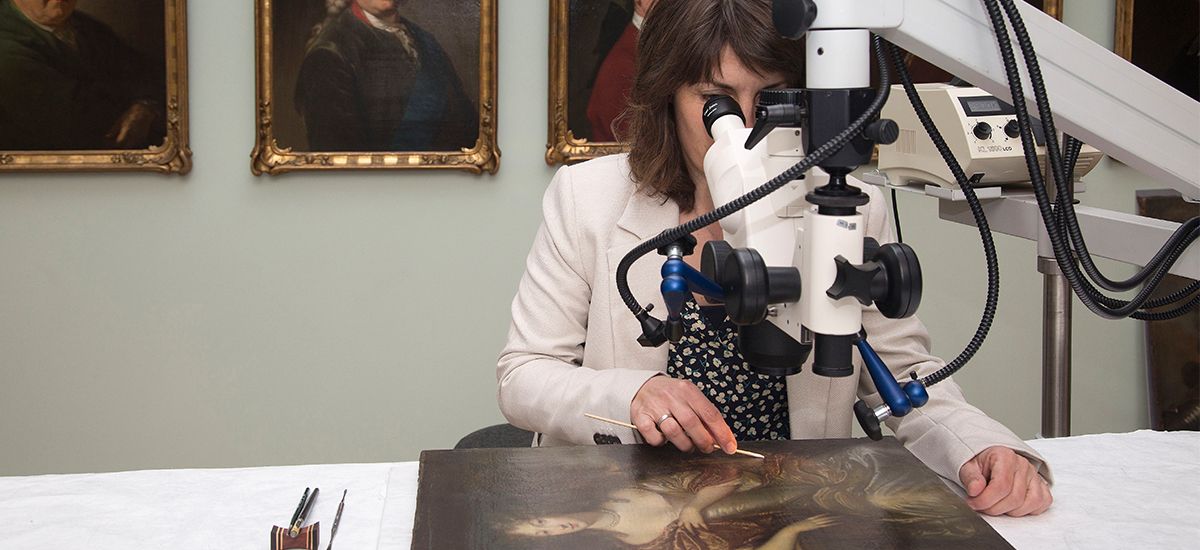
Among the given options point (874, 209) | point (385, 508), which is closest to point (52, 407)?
point (385, 508)

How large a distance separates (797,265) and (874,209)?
0.89 meters

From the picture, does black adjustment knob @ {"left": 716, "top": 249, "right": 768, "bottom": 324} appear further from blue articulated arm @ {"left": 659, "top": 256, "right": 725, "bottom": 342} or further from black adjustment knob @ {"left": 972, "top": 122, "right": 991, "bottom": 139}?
black adjustment knob @ {"left": 972, "top": 122, "right": 991, "bottom": 139}

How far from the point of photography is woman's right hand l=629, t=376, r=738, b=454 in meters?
1.39

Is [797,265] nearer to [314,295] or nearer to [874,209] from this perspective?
[874,209]

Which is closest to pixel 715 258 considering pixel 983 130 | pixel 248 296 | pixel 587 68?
pixel 983 130

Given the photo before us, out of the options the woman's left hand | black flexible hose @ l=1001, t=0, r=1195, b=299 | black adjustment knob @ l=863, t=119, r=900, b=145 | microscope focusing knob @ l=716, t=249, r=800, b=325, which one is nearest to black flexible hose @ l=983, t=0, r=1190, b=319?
black flexible hose @ l=1001, t=0, r=1195, b=299

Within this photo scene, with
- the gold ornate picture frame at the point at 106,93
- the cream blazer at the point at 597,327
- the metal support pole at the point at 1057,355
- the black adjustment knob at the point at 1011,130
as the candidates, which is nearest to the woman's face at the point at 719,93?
the cream blazer at the point at 597,327

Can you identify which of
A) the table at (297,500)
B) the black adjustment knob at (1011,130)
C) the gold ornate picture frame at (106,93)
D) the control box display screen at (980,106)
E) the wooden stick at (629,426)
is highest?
the gold ornate picture frame at (106,93)

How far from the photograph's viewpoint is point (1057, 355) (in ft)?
6.81

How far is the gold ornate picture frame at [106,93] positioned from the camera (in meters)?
2.94

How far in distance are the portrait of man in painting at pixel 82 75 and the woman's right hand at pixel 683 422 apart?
2.08m

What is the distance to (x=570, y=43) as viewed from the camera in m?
3.09

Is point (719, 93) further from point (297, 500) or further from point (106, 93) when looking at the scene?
point (106, 93)

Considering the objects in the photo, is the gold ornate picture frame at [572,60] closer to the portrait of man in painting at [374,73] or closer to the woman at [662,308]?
the portrait of man in painting at [374,73]
